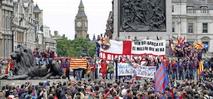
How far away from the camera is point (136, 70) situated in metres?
33.1

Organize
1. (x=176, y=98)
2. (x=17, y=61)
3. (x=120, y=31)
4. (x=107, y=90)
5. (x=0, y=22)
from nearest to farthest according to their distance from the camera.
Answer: (x=176, y=98)
(x=107, y=90)
(x=17, y=61)
(x=120, y=31)
(x=0, y=22)

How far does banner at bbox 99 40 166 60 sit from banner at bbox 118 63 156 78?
206 cm

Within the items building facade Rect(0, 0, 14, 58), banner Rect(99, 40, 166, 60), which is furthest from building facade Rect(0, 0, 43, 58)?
banner Rect(99, 40, 166, 60)

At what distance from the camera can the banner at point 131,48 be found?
36.8m

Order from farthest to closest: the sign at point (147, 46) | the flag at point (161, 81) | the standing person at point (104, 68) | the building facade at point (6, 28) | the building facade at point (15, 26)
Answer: the building facade at point (15, 26)
the building facade at point (6, 28)
the standing person at point (104, 68)
the sign at point (147, 46)
the flag at point (161, 81)

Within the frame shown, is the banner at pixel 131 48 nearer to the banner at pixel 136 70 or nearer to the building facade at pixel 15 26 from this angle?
the banner at pixel 136 70

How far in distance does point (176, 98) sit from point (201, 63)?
2021 centimetres

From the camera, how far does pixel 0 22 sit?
95.8 m

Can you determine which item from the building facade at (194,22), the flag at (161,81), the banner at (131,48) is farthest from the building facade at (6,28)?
the flag at (161,81)

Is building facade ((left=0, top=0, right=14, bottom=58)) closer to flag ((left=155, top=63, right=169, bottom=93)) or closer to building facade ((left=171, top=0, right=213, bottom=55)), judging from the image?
building facade ((left=171, top=0, right=213, bottom=55))

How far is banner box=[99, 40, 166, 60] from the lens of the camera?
121 ft

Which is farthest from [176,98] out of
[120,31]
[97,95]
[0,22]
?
[0,22]

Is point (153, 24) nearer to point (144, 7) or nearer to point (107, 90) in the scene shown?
point (144, 7)

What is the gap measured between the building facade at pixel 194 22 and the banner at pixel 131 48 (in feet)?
213
